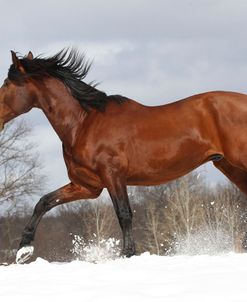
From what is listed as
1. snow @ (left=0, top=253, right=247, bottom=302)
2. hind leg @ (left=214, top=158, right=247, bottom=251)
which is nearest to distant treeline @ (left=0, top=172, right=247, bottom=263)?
hind leg @ (left=214, top=158, right=247, bottom=251)

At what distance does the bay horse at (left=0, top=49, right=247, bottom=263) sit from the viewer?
8039 mm

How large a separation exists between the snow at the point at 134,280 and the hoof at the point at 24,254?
3.50 feet

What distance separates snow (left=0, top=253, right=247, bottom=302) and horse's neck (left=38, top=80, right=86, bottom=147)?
199 centimetres

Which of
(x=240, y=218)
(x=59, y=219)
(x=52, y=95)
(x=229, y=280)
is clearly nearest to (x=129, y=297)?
(x=229, y=280)

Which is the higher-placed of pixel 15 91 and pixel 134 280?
pixel 15 91

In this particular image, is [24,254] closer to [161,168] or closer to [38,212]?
[38,212]

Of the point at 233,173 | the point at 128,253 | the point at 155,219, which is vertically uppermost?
the point at 155,219

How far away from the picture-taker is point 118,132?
812 cm

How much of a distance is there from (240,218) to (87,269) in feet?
102

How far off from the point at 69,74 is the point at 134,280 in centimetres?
372

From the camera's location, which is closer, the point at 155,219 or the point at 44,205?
the point at 44,205

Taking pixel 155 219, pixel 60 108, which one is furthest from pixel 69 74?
pixel 155 219

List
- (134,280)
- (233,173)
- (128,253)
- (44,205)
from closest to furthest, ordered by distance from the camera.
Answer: (134,280) → (128,253) → (44,205) → (233,173)

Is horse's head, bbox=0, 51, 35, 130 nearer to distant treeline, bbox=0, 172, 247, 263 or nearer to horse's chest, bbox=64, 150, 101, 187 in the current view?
horse's chest, bbox=64, 150, 101, 187
